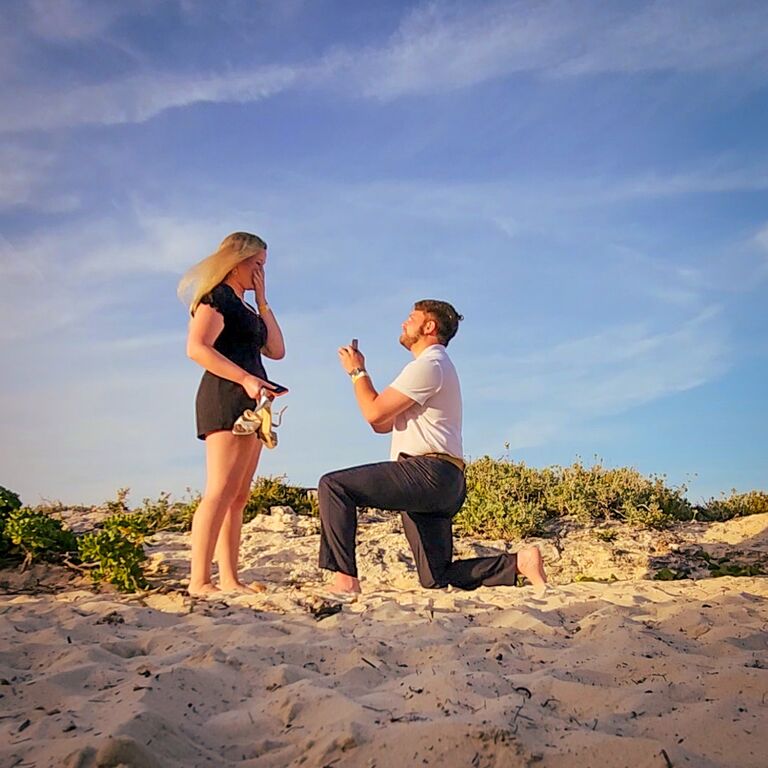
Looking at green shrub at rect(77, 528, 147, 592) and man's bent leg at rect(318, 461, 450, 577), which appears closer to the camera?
man's bent leg at rect(318, 461, 450, 577)

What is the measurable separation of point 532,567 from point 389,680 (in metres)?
2.49

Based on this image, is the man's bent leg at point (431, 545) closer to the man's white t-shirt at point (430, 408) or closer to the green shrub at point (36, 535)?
the man's white t-shirt at point (430, 408)

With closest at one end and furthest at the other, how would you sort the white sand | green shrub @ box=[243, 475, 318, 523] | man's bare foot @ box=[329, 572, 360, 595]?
the white sand → man's bare foot @ box=[329, 572, 360, 595] → green shrub @ box=[243, 475, 318, 523]

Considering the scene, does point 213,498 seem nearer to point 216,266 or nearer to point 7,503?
point 216,266

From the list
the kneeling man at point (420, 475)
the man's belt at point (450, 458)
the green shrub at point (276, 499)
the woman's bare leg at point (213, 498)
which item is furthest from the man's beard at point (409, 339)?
the green shrub at point (276, 499)

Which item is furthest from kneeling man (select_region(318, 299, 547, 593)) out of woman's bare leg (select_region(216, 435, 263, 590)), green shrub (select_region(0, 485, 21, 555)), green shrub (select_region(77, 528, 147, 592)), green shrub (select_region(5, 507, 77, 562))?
green shrub (select_region(0, 485, 21, 555))

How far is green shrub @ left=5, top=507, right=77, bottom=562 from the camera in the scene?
22.2 ft

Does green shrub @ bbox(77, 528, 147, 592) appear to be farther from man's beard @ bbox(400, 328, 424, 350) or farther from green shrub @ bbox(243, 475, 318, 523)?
green shrub @ bbox(243, 475, 318, 523)

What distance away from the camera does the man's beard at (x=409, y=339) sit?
5.94 meters

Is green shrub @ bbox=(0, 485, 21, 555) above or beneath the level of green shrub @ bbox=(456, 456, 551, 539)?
beneath

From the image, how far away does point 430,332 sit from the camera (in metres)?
5.92

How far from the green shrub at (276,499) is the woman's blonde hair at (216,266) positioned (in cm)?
443

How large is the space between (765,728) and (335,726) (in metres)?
1.40

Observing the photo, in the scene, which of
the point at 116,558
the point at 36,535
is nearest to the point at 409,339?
the point at 116,558
